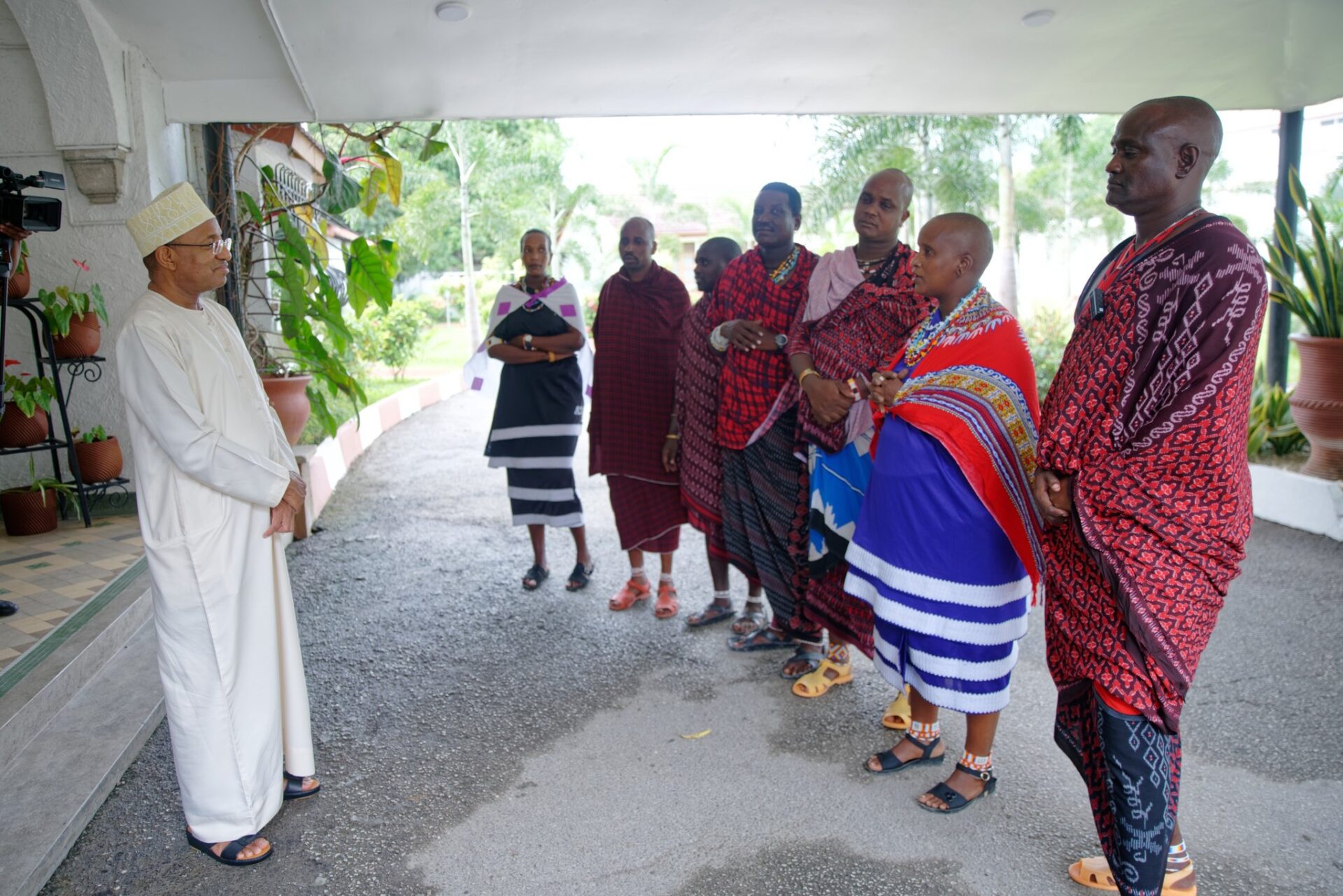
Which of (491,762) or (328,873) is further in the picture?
(491,762)

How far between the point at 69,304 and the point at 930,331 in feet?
14.5

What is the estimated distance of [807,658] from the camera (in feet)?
12.2

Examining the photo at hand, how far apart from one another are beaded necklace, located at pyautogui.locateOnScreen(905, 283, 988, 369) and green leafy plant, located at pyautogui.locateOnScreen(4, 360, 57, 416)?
171 inches

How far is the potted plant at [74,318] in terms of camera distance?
15.2 feet

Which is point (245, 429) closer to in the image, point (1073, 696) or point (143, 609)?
point (143, 609)

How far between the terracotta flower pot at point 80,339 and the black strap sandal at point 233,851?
3.28 m

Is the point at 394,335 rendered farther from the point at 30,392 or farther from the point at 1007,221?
the point at 30,392

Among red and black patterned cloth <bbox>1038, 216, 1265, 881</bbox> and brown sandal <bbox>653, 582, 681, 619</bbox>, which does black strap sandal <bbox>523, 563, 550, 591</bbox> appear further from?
red and black patterned cloth <bbox>1038, 216, 1265, 881</bbox>

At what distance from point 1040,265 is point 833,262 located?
32162 mm

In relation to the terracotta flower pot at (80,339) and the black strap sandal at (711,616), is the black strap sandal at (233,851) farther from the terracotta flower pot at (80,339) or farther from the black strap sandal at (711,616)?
the terracotta flower pot at (80,339)

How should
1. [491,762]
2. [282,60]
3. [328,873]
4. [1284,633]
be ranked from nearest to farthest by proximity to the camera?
[328,873], [491,762], [1284,633], [282,60]

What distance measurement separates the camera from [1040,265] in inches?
1267

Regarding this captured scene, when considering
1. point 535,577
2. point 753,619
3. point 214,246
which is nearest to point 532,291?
point 535,577

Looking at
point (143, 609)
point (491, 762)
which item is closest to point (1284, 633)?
point (491, 762)
